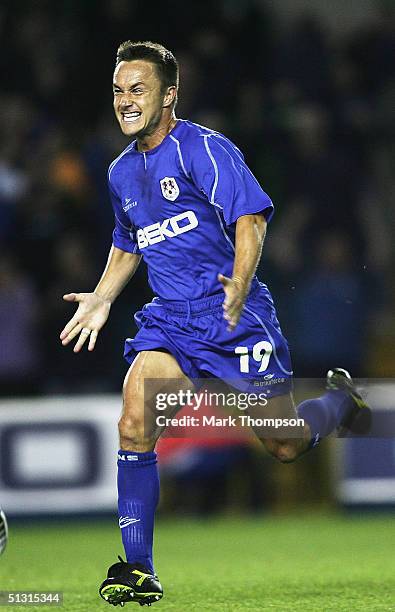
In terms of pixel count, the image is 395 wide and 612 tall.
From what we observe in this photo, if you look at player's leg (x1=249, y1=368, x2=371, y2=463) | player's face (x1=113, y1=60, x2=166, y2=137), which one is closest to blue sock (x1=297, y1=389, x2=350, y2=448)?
player's leg (x1=249, y1=368, x2=371, y2=463)

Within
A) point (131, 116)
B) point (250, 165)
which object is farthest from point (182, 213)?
point (250, 165)

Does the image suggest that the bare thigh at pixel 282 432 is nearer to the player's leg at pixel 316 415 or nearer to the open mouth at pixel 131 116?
the player's leg at pixel 316 415

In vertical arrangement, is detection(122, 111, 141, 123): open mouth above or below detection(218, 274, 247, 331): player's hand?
above

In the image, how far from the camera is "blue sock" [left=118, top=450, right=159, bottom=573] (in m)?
5.43

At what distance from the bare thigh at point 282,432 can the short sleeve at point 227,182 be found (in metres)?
0.81

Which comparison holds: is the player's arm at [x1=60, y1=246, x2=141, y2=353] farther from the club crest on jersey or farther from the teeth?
the teeth

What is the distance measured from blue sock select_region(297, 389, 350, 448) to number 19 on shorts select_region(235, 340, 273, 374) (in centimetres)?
37

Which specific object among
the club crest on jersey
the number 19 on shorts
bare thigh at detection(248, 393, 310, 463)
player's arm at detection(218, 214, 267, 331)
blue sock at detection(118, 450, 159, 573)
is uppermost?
the club crest on jersey

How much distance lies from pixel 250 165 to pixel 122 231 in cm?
445

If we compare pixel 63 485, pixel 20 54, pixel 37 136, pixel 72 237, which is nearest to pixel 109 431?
pixel 63 485

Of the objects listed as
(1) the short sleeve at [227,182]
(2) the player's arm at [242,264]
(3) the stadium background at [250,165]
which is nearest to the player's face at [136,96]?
(1) the short sleeve at [227,182]

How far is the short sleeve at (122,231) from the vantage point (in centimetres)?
588

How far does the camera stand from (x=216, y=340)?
221 inches

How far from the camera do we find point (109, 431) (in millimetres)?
9422
